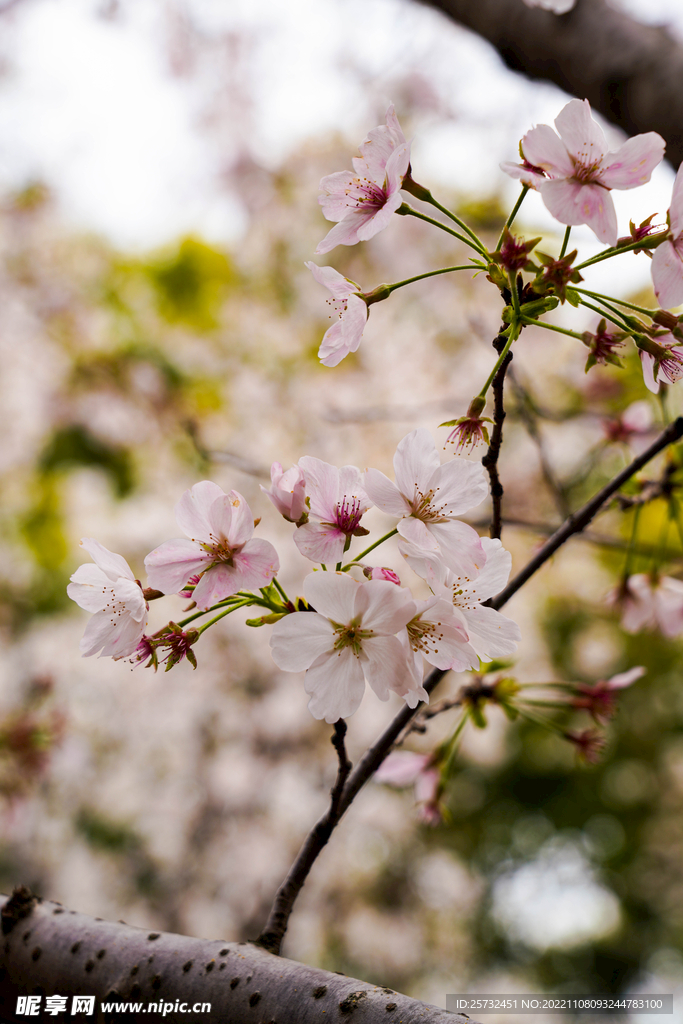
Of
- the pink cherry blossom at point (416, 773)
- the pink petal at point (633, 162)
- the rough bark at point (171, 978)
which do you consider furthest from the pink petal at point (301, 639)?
the pink cherry blossom at point (416, 773)

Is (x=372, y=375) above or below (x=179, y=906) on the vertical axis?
above

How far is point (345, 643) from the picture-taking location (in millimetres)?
397

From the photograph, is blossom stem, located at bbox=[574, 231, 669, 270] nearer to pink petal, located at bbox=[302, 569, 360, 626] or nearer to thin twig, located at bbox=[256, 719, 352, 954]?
pink petal, located at bbox=[302, 569, 360, 626]

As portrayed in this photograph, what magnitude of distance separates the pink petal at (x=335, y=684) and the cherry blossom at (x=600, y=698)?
18.4 inches

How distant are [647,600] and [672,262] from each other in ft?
1.73

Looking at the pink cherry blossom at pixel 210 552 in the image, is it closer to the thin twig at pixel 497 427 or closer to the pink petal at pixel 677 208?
the thin twig at pixel 497 427

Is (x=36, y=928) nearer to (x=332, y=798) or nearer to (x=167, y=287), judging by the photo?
(x=332, y=798)

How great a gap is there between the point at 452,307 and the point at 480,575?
138 inches

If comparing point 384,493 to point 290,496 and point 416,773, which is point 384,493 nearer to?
point 290,496

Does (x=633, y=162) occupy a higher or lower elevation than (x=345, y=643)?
higher

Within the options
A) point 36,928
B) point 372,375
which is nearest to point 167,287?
point 372,375

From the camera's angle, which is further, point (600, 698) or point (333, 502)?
point (600, 698)

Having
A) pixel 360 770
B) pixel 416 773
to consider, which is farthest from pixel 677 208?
pixel 416 773

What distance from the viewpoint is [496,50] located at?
1101 millimetres
